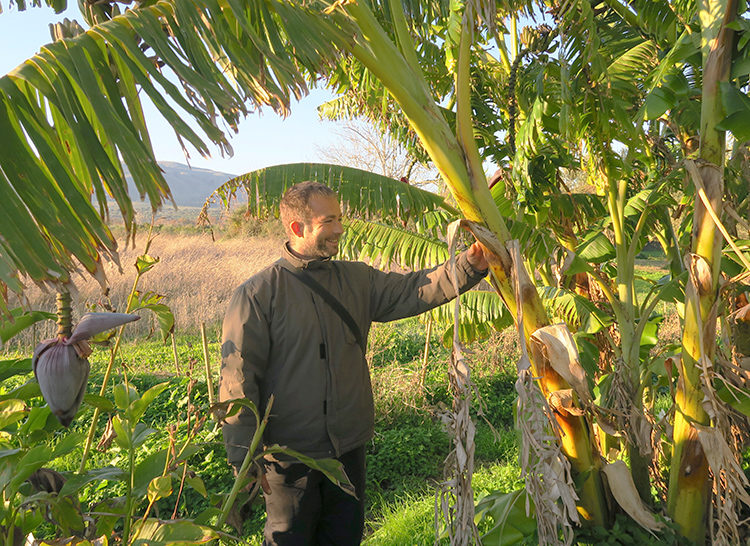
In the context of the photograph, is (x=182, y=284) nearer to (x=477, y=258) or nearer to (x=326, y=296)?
(x=326, y=296)

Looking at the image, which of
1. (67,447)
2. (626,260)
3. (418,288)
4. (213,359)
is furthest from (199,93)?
(213,359)

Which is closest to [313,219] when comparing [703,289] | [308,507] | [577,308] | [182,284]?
[308,507]

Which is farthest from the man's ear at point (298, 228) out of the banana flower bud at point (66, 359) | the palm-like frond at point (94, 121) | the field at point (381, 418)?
the banana flower bud at point (66, 359)

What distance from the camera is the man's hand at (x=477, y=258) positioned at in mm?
2189

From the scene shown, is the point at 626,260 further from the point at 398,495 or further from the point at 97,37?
the point at 97,37

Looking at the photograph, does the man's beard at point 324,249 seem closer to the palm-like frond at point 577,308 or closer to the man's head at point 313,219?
Result: the man's head at point 313,219

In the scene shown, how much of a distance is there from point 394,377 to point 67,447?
472cm

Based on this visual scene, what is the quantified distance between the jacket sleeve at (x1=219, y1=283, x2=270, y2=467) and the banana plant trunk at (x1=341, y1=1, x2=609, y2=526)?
95cm

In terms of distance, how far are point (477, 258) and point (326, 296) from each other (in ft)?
2.16

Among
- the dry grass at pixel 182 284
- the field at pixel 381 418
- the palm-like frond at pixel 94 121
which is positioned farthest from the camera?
the dry grass at pixel 182 284

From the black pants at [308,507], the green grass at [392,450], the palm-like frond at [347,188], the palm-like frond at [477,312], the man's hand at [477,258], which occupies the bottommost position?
the green grass at [392,450]

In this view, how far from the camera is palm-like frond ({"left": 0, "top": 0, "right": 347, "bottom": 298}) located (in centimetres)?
102

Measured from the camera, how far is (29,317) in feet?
5.10

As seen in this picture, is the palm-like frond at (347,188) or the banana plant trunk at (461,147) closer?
the banana plant trunk at (461,147)
